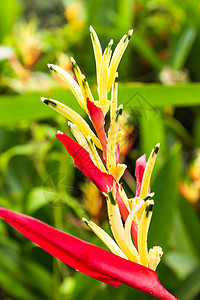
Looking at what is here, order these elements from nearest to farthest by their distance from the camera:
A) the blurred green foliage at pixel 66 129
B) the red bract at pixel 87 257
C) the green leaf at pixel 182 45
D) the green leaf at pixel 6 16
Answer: the red bract at pixel 87 257, the blurred green foliage at pixel 66 129, the green leaf at pixel 182 45, the green leaf at pixel 6 16

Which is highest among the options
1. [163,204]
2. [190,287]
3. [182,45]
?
[182,45]

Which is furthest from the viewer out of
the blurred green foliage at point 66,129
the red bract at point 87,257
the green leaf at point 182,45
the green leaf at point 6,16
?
the green leaf at point 6,16

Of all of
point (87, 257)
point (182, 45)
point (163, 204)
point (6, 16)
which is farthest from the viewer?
point (6, 16)

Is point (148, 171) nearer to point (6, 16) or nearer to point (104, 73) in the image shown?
point (104, 73)

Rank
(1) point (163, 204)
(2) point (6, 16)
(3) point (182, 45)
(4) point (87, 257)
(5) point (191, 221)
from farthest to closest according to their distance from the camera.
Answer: (2) point (6, 16) → (3) point (182, 45) → (5) point (191, 221) → (1) point (163, 204) → (4) point (87, 257)

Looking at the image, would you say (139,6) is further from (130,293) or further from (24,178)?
(130,293)

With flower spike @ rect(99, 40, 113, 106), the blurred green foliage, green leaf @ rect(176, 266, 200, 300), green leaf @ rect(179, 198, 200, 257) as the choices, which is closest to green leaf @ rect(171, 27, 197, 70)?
the blurred green foliage

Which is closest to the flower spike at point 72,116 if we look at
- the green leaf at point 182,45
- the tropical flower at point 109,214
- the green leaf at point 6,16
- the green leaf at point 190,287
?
the tropical flower at point 109,214

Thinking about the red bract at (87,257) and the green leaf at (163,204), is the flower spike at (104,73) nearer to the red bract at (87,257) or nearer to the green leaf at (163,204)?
the red bract at (87,257)

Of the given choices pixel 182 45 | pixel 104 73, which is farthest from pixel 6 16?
pixel 104 73
